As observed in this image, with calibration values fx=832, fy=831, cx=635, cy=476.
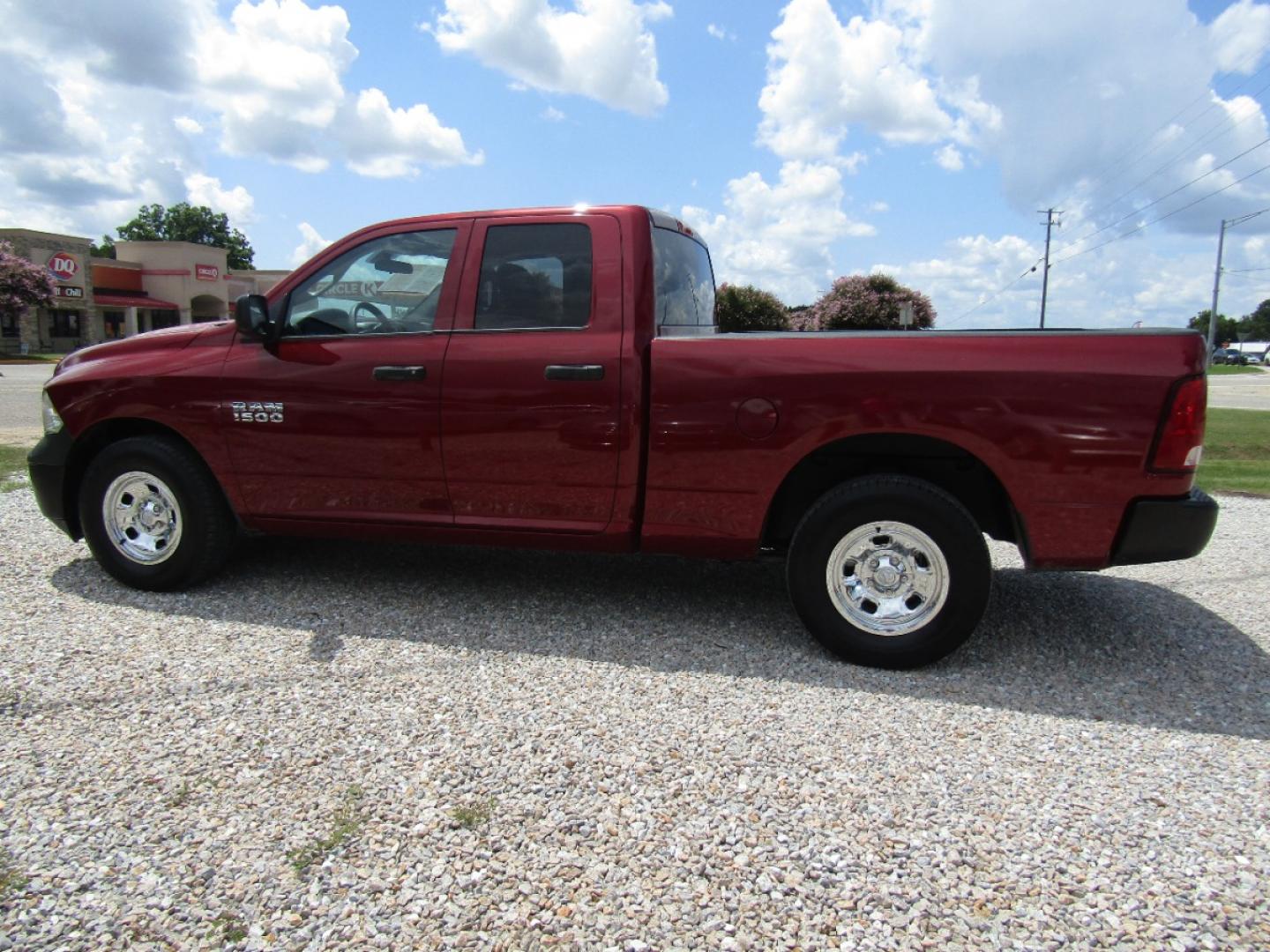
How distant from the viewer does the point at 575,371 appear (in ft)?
12.1

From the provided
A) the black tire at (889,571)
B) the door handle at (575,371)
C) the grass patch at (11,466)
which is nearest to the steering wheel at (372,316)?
the door handle at (575,371)

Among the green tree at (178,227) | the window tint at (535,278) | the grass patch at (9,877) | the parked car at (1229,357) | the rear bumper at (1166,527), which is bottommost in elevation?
the grass patch at (9,877)

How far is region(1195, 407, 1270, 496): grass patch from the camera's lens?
826 cm

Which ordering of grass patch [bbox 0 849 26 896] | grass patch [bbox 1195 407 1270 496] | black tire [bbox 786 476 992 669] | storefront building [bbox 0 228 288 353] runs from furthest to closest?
1. storefront building [bbox 0 228 288 353]
2. grass patch [bbox 1195 407 1270 496]
3. black tire [bbox 786 476 992 669]
4. grass patch [bbox 0 849 26 896]

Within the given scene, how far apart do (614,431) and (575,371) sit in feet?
1.05

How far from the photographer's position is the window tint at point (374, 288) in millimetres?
4059

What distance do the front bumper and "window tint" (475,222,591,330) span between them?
7.91 ft

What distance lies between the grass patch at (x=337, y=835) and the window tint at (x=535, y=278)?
2190 mm

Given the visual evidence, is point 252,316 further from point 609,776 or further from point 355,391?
point 609,776

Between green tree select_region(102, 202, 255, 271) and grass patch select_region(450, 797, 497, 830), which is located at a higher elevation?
green tree select_region(102, 202, 255, 271)

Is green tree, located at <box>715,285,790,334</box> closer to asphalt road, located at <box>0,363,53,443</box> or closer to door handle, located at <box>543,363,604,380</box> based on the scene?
asphalt road, located at <box>0,363,53,443</box>

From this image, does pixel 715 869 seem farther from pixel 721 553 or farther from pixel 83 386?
pixel 83 386

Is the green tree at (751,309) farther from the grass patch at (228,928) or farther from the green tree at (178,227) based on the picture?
the green tree at (178,227)

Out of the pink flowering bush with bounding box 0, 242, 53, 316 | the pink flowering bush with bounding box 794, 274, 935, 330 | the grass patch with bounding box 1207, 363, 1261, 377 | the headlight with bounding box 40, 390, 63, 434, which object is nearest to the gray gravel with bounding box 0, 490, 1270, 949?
the headlight with bounding box 40, 390, 63, 434
